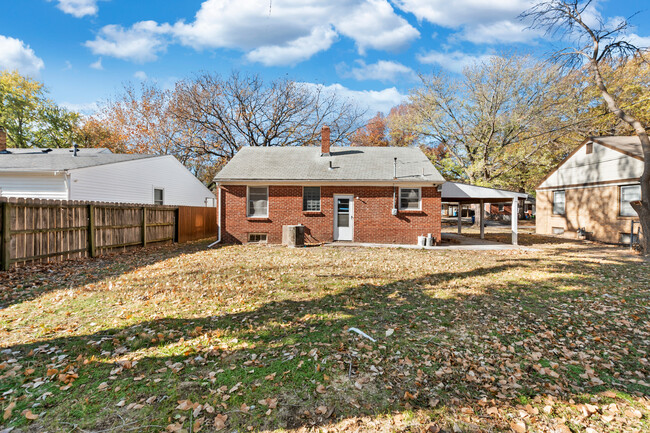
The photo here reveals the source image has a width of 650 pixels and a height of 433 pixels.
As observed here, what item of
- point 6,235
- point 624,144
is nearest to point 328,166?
point 6,235

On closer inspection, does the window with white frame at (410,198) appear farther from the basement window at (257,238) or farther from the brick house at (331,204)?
the basement window at (257,238)

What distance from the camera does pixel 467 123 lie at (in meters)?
22.8

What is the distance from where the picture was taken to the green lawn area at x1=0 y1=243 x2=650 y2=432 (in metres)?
2.72

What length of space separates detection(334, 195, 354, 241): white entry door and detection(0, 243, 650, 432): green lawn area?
740 centimetres

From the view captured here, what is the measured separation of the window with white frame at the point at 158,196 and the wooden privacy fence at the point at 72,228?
4832 millimetres

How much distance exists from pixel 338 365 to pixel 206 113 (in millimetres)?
27110

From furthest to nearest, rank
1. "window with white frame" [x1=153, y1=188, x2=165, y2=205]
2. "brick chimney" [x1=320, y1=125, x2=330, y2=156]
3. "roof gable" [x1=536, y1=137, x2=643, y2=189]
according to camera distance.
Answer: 1. "window with white frame" [x1=153, y1=188, x2=165, y2=205]
2. "brick chimney" [x1=320, y1=125, x2=330, y2=156]
3. "roof gable" [x1=536, y1=137, x2=643, y2=189]

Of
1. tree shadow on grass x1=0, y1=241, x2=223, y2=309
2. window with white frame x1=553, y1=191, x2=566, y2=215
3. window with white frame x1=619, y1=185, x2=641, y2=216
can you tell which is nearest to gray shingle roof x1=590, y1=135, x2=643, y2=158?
window with white frame x1=619, y1=185, x2=641, y2=216

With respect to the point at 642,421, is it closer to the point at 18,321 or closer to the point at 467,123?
the point at 18,321

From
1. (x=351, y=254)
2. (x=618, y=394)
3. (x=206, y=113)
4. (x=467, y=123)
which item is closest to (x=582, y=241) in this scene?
(x=467, y=123)

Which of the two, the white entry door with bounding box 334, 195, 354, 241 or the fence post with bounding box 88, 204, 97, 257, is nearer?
the fence post with bounding box 88, 204, 97, 257

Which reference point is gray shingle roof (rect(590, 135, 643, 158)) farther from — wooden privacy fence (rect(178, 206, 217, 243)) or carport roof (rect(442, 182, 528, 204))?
wooden privacy fence (rect(178, 206, 217, 243))

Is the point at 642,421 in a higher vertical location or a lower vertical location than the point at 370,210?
lower

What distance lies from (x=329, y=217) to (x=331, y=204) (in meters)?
0.64
